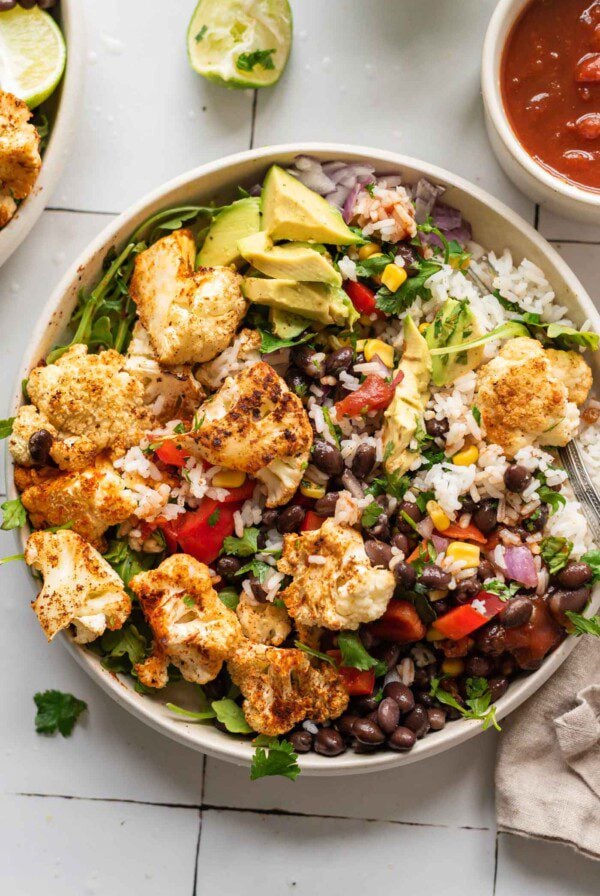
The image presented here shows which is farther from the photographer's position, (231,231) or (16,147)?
(231,231)

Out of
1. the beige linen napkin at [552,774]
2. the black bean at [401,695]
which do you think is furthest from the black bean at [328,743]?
the beige linen napkin at [552,774]

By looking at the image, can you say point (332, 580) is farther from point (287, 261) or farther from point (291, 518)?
point (287, 261)

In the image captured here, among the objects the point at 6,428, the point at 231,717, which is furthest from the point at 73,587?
the point at 231,717

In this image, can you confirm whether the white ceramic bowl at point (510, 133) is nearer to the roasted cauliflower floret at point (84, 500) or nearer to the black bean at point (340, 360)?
the black bean at point (340, 360)

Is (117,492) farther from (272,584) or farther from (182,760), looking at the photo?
(182,760)

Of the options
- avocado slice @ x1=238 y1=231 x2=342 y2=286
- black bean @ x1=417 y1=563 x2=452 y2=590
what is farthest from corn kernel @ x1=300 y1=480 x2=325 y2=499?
avocado slice @ x1=238 y1=231 x2=342 y2=286

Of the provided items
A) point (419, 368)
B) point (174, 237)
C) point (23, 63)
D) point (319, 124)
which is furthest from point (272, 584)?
point (23, 63)
